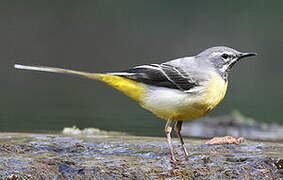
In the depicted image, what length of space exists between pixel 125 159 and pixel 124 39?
18319 mm

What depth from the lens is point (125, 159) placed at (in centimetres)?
620

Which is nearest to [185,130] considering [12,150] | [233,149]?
[233,149]

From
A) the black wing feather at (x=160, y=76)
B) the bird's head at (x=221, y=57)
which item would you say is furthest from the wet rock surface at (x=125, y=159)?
the bird's head at (x=221, y=57)

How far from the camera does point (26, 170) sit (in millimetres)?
5375

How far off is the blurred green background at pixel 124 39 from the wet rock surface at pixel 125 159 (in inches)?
379

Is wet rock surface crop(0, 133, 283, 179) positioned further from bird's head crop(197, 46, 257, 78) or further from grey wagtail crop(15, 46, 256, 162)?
bird's head crop(197, 46, 257, 78)

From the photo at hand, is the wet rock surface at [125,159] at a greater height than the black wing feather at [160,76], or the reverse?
the black wing feather at [160,76]

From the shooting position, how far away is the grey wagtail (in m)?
6.57

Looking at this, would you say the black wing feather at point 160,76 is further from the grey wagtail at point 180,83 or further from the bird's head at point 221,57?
the bird's head at point 221,57

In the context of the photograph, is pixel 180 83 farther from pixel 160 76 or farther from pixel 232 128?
pixel 232 128

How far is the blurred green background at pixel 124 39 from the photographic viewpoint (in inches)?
766

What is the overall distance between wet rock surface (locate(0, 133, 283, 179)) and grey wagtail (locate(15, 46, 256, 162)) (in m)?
0.39

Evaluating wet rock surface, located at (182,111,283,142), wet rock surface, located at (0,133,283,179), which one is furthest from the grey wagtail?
wet rock surface, located at (182,111,283,142)

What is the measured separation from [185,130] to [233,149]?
214 inches
